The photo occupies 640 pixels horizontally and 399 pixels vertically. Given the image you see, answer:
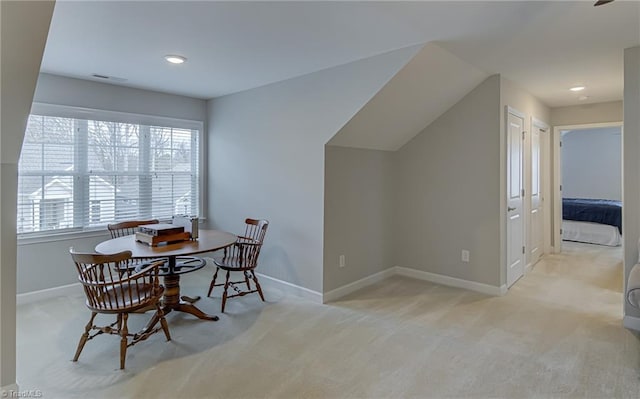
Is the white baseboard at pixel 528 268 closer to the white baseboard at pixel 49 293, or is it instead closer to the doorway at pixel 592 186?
the doorway at pixel 592 186

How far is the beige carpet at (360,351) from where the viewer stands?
7.00ft

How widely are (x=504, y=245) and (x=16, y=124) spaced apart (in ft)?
13.5

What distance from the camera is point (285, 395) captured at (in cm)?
206

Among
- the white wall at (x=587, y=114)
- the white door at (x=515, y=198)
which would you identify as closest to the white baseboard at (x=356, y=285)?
the white door at (x=515, y=198)

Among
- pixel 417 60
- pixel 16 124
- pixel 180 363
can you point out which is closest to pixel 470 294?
pixel 417 60

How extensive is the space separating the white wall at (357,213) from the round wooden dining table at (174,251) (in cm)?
102

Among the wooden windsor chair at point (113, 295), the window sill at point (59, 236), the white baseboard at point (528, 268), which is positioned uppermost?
the window sill at point (59, 236)

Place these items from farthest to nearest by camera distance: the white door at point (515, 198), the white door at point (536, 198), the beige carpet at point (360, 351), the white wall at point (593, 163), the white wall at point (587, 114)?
the white wall at point (593, 163) < the white wall at point (587, 114) < the white door at point (536, 198) < the white door at point (515, 198) < the beige carpet at point (360, 351)

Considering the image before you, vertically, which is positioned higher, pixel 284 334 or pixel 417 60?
pixel 417 60

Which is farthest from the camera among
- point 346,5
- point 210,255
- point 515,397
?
point 210,255

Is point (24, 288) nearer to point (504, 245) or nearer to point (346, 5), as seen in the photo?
point (346, 5)

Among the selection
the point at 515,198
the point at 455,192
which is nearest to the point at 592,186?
the point at 515,198

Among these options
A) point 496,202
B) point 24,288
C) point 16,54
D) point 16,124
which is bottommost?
point 24,288

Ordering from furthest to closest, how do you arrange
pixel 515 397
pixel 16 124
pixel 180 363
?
pixel 180 363
pixel 515 397
pixel 16 124
